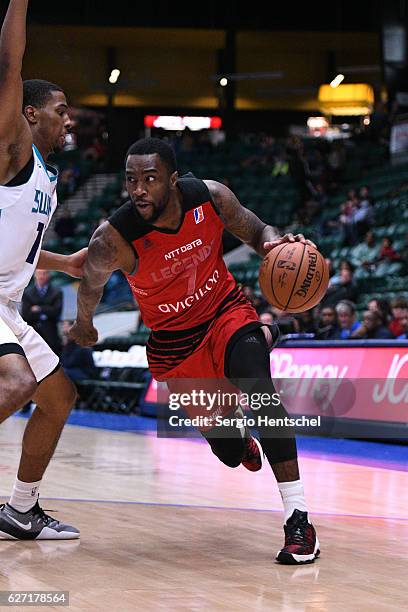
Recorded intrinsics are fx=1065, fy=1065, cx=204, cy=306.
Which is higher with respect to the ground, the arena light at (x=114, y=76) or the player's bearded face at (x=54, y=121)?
the arena light at (x=114, y=76)

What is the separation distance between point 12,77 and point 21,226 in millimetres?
750

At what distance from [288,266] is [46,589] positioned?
1.93 m

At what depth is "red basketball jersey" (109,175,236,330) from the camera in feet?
17.0

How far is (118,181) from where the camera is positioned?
27797 mm

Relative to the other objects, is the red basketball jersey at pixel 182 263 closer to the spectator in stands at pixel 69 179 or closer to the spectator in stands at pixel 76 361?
the spectator in stands at pixel 76 361

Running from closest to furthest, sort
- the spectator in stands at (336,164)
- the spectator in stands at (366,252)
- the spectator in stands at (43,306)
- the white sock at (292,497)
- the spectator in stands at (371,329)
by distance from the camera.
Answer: the white sock at (292,497)
the spectator in stands at (371,329)
the spectator in stands at (43,306)
the spectator in stands at (366,252)
the spectator in stands at (336,164)

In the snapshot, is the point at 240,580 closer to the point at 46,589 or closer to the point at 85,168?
the point at 46,589

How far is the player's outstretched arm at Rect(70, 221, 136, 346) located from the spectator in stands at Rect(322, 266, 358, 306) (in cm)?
798

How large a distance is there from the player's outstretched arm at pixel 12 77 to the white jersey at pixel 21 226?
0.19 m

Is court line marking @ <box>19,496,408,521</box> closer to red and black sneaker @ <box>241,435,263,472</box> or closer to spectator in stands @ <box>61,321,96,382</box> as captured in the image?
red and black sneaker @ <box>241,435,263,472</box>

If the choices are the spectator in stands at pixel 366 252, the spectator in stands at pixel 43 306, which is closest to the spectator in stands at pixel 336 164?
the spectator in stands at pixel 366 252

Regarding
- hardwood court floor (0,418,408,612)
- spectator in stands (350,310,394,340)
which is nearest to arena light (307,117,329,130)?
spectator in stands (350,310,394,340)

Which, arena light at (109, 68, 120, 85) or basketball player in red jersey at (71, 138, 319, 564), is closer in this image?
basketball player in red jersey at (71, 138, 319, 564)

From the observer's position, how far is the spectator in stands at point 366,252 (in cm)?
1622
